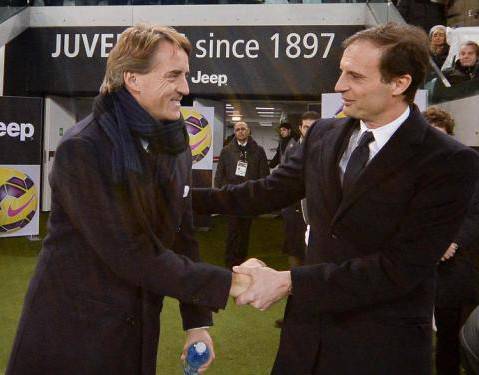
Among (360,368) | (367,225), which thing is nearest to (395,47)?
(367,225)

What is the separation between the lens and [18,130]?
6.14 m

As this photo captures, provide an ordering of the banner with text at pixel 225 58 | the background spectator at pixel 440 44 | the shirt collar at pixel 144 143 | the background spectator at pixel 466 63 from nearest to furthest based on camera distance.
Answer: the shirt collar at pixel 144 143
the background spectator at pixel 466 63
the background spectator at pixel 440 44
the banner with text at pixel 225 58

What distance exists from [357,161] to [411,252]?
25cm

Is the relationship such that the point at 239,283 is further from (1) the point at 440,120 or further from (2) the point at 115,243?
(1) the point at 440,120

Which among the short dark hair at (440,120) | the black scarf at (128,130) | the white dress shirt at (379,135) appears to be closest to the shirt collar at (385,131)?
the white dress shirt at (379,135)

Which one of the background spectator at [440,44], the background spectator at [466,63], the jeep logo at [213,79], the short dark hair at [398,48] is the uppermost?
the background spectator at [440,44]

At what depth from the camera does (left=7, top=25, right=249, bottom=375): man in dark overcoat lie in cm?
133

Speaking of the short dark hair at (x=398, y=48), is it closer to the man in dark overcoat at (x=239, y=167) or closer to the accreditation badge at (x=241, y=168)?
the man in dark overcoat at (x=239, y=167)

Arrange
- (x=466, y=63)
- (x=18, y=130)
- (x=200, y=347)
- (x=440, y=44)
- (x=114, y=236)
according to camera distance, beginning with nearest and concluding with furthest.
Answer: (x=114, y=236)
(x=200, y=347)
(x=466, y=63)
(x=18, y=130)
(x=440, y=44)

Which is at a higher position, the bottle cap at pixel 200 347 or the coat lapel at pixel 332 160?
→ the coat lapel at pixel 332 160

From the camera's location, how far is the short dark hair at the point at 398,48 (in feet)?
4.67

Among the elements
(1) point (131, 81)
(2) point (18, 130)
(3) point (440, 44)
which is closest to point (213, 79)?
(3) point (440, 44)

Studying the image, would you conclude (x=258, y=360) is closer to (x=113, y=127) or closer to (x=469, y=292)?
(x=469, y=292)

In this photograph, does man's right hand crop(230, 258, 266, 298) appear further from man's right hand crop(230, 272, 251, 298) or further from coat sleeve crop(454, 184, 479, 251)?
coat sleeve crop(454, 184, 479, 251)
